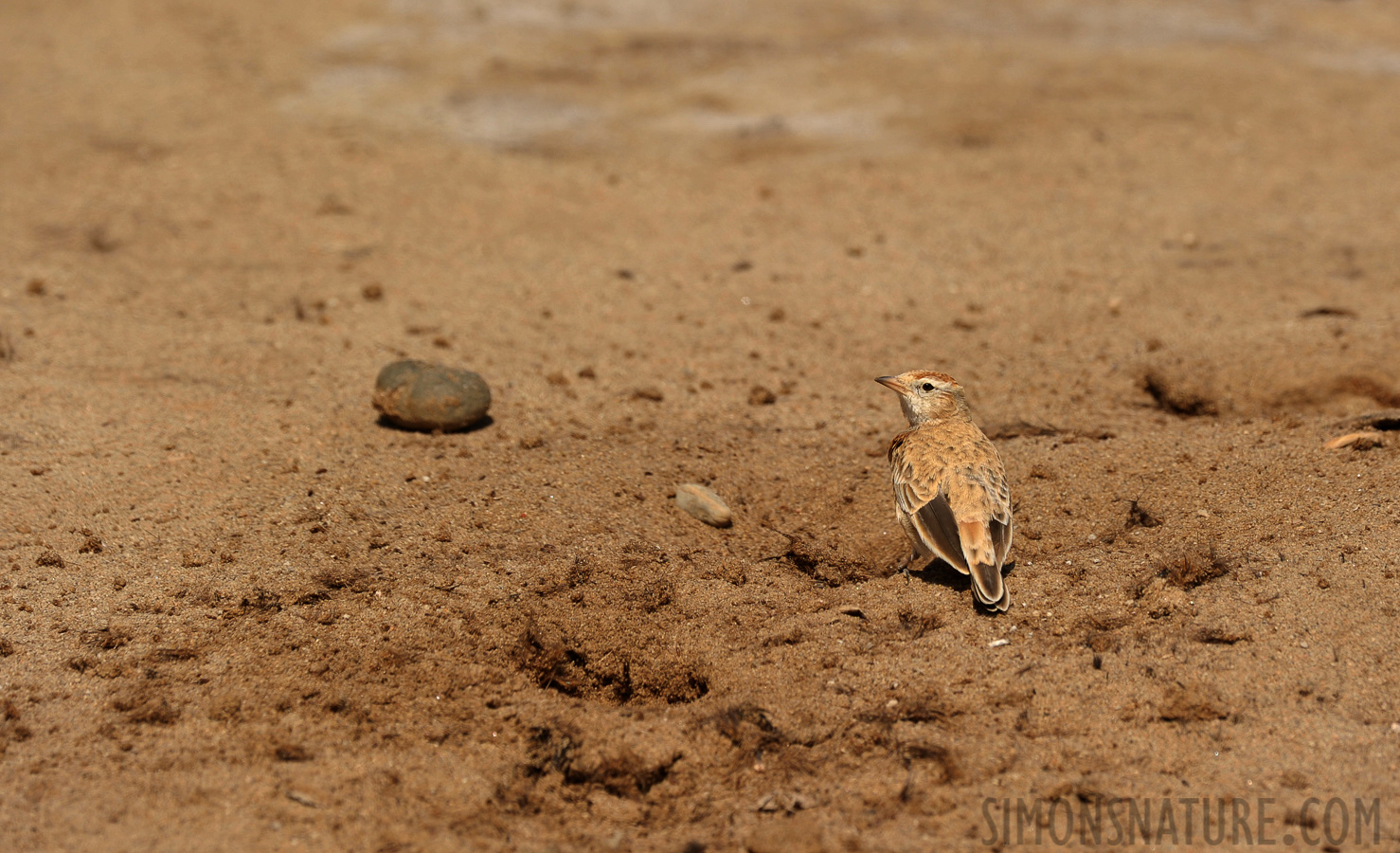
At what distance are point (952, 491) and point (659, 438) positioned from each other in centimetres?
194

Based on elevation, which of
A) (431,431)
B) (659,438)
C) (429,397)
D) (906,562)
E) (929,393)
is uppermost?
(929,393)

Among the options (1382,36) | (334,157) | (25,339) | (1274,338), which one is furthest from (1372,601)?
(1382,36)

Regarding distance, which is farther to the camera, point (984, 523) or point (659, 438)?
point (659, 438)

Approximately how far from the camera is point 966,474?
4.84 m

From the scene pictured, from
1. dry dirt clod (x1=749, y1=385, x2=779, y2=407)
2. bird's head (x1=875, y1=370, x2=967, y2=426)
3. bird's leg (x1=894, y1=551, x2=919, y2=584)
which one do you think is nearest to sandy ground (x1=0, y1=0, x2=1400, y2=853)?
dry dirt clod (x1=749, y1=385, x2=779, y2=407)

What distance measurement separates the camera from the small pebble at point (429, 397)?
5812mm

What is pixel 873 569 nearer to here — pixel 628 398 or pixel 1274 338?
pixel 628 398

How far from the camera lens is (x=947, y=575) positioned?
192 inches

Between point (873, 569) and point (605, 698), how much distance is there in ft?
4.86

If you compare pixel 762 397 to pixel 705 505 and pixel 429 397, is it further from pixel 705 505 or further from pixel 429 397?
pixel 429 397

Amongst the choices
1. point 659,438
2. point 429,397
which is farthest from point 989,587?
point 429,397

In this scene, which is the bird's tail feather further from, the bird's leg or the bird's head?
the bird's head

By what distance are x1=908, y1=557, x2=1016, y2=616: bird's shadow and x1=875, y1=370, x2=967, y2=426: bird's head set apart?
813 mm

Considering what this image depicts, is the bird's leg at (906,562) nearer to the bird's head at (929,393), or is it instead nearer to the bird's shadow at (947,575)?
the bird's shadow at (947,575)
